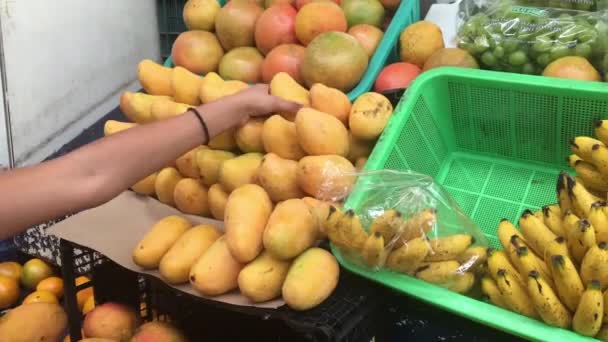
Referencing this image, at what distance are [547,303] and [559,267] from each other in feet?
0.20

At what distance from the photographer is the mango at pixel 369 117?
1.37m

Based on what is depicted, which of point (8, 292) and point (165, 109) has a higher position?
point (165, 109)

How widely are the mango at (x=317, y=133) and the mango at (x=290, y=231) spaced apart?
0.49 ft

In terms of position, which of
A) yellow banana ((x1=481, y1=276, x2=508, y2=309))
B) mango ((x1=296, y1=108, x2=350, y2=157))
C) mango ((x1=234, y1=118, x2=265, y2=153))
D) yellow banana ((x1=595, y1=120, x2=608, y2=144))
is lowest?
yellow banana ((x1=481, y1=276, x2=508, y2=309))

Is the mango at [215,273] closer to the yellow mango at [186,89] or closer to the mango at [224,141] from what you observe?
the mango at [224,141]

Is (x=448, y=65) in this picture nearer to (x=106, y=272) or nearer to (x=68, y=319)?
(x=106, y=272)

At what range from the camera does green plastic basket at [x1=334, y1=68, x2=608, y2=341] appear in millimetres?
1358

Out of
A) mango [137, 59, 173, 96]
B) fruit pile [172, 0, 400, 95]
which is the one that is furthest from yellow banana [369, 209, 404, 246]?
mango [137, 59, 173, 96]

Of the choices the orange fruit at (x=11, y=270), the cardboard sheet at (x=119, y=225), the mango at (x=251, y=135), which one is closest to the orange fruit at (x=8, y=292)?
the orange fruit at (x=11, y=270)

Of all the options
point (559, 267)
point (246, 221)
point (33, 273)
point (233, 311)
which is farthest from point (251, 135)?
point (33, 273)

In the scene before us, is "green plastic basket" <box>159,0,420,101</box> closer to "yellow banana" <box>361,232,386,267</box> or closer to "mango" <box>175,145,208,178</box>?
"mango" <box>175,145,208,178</box>

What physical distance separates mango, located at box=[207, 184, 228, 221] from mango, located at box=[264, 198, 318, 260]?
0.21 m

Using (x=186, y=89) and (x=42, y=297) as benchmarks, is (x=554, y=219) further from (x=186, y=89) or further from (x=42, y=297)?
(x=42, y=297)

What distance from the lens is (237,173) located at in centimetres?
134
